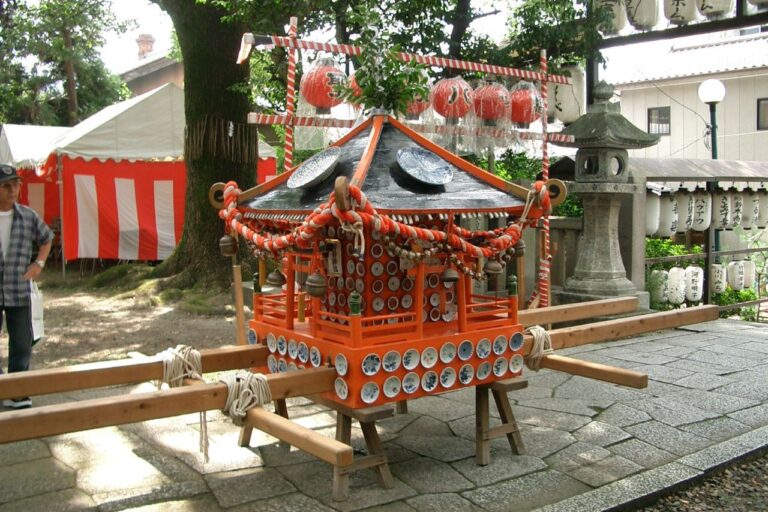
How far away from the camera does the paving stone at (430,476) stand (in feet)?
12.3

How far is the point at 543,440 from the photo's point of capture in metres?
4.54

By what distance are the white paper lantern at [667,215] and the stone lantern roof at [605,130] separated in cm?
88

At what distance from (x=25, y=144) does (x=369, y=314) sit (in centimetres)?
1375

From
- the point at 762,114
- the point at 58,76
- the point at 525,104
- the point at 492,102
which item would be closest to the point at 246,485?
the point at 492,102

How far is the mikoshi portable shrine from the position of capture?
127 inches

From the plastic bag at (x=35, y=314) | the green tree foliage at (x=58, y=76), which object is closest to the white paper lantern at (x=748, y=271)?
the plastic bag at (x=35, y=314)

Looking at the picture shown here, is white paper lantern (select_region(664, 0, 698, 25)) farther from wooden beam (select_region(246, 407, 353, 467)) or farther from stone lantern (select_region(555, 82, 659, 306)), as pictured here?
wooden beam (select_region(246, 407, 353, 467))

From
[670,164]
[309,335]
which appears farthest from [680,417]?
[670,164]

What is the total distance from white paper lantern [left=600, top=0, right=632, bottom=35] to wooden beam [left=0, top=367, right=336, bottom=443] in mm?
7230

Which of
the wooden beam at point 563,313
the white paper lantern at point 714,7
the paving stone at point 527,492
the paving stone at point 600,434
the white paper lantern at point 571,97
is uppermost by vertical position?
the white paper lantern at point 714,7

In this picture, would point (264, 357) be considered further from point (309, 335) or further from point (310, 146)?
point (310, 146)

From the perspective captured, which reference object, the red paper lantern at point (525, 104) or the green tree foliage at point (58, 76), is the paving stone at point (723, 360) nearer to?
the red paper lantern at point (525, 104)

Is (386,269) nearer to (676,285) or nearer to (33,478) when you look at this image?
(33,478)

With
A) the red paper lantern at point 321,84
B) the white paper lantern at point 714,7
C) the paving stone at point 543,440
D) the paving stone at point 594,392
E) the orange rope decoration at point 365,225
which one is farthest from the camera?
the white paper lantern at point 714,7
